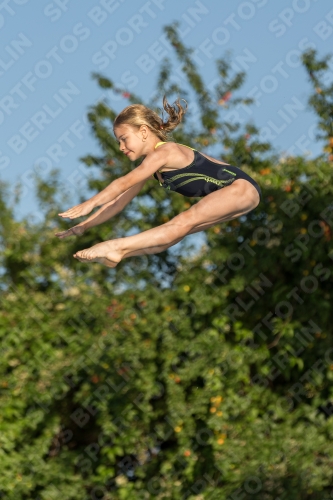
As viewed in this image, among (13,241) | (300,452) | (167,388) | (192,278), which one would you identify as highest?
(13,241)

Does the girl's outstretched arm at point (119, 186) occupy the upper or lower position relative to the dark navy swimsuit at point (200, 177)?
upper

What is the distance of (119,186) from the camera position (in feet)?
14.2

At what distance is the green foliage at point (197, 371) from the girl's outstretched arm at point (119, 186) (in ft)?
13.5

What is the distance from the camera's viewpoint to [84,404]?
870 cm

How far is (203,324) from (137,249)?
14.2 feet

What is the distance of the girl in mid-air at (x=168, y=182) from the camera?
14.6ft

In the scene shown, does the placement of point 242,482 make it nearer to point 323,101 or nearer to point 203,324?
point 203,324

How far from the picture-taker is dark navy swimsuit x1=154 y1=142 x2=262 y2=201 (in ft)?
15.4

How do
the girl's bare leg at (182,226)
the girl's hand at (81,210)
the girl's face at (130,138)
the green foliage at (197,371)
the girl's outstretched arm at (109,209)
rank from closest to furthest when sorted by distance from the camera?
the girl's hand at (81,210) → the girl's bare leg at (182,226) → the girl's face at (130,138) → the girl's outstretched arm at (109,209) → the green foliage at (197,371)

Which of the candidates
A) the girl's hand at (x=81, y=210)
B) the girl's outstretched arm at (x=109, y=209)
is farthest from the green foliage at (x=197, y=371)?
the girl's hand at (x=81, y=210)

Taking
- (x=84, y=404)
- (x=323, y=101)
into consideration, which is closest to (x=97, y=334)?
(x=84, y=404)

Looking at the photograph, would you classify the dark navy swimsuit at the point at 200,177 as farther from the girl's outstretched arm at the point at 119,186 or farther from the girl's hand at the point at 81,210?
the girl's hand at the point at 81,210

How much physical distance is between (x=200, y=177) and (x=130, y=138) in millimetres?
419

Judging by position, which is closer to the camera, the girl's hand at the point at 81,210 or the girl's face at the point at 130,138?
the girl's hand at the point at 81,210
